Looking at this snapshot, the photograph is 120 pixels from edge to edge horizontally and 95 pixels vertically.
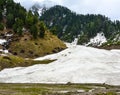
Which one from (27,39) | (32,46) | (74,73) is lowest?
(74,73)

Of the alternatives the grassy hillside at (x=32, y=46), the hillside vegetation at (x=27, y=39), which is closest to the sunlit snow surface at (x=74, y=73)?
the grassy hillside at (x=32, y=46)

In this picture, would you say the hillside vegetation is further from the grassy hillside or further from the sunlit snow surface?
the sunlit snow surface

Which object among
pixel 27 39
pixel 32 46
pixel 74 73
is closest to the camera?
pixel 74 73

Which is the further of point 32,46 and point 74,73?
point 32,46

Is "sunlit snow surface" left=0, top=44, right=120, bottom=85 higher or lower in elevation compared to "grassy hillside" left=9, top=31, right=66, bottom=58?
lower

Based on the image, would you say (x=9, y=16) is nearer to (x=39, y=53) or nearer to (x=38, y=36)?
(x=38, y=36)

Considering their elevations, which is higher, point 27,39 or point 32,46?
point 27,39

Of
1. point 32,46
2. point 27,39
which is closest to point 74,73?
point 32,46

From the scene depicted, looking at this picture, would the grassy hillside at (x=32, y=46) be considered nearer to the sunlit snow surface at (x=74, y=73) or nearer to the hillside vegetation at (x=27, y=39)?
the hillside vegetation at (x=27, y=39)

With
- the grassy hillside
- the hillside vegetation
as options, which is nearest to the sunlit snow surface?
the grassy hillside

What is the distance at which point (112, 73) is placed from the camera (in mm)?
92875

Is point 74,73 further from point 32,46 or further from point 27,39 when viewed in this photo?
point 27,39

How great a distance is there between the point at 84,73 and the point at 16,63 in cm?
4654

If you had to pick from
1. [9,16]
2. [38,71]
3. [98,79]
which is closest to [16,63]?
[38,71]
